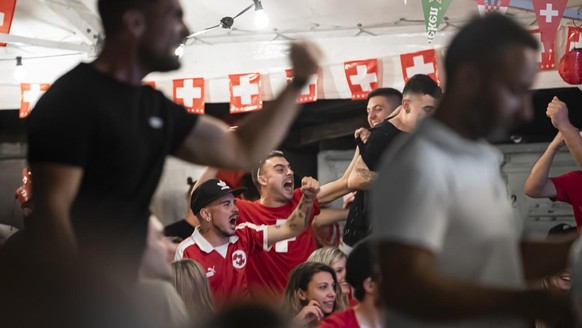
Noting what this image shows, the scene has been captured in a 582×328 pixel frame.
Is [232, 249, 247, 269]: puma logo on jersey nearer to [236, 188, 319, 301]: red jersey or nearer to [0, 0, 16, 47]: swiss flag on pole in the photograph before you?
[236, 188, 319, 301]: red jersey

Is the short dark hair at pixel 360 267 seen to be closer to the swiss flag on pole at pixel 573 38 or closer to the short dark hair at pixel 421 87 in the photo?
the short dark hair at pixel 421 87

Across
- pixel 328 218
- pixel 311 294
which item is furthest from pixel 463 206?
pixel 328 218

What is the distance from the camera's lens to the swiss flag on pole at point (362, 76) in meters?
7.66

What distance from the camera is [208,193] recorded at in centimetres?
518

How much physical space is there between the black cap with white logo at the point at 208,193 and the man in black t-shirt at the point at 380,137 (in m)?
0.76

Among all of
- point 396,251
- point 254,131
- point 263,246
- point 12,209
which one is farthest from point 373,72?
point 396,251

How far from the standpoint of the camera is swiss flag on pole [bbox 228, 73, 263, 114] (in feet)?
26.5

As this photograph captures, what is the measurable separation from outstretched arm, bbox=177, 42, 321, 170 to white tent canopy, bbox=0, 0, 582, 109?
17.7 ft

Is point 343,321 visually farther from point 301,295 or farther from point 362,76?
point 362,76

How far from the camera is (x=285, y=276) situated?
527 centimetres

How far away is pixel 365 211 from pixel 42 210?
3.10 m

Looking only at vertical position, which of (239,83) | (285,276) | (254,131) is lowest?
(285,276)

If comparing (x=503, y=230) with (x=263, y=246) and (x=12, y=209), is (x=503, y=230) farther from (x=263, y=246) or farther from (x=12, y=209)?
(x=12, y=209)

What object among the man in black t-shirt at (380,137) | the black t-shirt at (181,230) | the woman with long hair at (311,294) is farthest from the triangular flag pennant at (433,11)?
the woman with long hair at (311,294)
